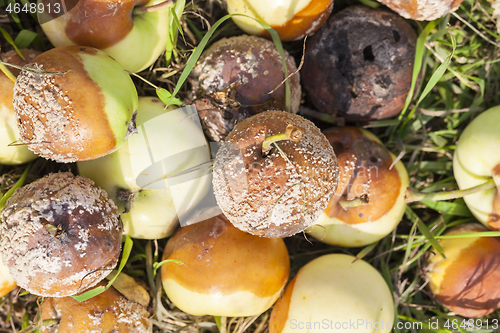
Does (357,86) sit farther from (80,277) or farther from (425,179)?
(80,277)

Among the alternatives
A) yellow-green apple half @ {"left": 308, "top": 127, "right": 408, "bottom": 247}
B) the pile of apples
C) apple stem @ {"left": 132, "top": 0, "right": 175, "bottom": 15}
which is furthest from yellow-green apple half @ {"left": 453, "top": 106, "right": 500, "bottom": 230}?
apple stem @ {"left": 132, "top": 0, "right": 175, "bottom": 15}

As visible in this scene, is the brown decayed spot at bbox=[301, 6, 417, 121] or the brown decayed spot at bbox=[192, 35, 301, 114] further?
the brown decayed spot at bbox=[301, 6, 417, 121]

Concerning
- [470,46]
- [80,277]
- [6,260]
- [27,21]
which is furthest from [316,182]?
[27,21]

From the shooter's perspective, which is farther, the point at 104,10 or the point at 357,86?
the point at 357,86

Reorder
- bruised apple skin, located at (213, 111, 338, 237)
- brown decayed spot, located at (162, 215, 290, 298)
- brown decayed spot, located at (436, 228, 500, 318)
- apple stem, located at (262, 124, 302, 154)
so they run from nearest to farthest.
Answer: apple stem, located at (262, 124, 302, 154)
bruised apple skin, located at (213, 111, 338, 237)
brown decayed spot, located at (162, 215, 290, 298)
brown decayed spot, located at (436, 228, 500, 318)

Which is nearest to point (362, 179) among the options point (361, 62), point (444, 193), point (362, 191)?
point (362, 191)

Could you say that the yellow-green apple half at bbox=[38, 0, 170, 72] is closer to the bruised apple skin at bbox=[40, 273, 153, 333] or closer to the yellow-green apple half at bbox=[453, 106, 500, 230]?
the bruised apple skin at bbox=[40, 273, 153, 333]

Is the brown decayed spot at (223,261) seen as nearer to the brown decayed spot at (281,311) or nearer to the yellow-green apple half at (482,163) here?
the brown decayed spot at (281,311)
